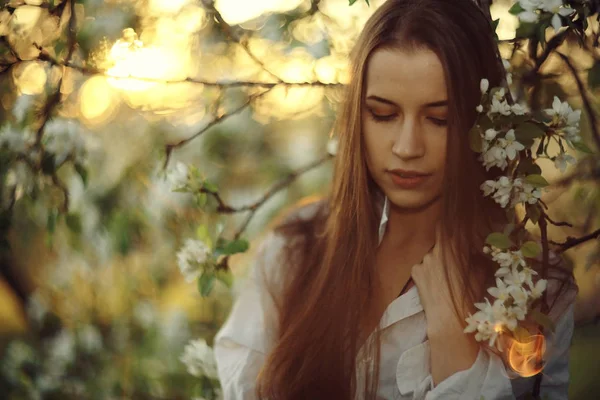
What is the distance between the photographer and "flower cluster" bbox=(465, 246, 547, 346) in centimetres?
93

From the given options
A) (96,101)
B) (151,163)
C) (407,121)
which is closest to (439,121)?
(407,121)

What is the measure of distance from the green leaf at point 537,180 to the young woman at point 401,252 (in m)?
0.05

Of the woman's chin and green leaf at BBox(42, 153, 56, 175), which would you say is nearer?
the woman's chin

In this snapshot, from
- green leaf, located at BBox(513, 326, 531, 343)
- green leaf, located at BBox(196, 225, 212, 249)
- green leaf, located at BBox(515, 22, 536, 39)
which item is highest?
green leaf, located at BBox(515, 22, 536, 39)

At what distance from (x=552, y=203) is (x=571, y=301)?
0.44ft

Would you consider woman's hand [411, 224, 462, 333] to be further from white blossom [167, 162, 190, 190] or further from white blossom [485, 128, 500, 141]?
white blossom [167, 162, 190, 190]

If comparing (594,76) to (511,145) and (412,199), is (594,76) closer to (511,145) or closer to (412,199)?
(511,145)

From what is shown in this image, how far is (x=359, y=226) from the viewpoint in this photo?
103cm

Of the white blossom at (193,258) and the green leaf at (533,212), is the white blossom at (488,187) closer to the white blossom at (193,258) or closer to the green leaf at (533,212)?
the green leaf at (533,212)

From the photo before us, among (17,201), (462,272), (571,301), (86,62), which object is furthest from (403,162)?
(17,201)

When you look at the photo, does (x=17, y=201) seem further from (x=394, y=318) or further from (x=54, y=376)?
(x=394, y=318)

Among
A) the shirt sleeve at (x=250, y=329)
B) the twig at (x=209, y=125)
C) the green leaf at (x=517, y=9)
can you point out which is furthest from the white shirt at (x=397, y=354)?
the green leaf at (x=517, y=9)

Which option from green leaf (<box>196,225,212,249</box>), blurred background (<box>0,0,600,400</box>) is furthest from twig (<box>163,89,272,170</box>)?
green leaf (<box>196,225,212,249</box>)

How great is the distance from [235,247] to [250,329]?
13 cm
